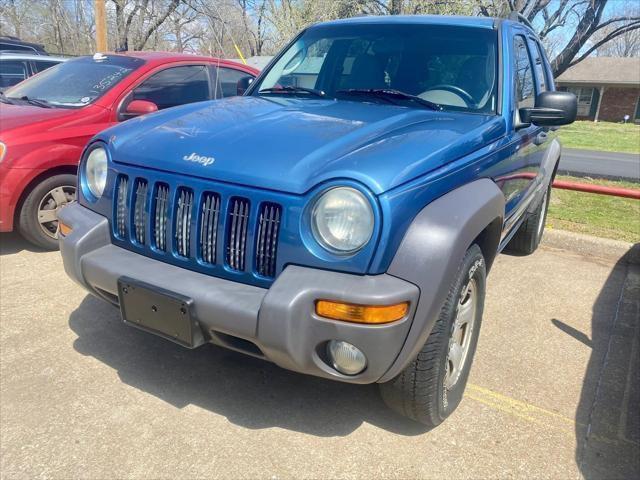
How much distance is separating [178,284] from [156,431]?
0.74m

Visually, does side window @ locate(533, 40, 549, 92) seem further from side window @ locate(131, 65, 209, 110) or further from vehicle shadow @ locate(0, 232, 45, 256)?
vehicle shadow @ locate(0, 232, 45, 256)

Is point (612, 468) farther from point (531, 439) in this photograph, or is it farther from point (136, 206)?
point (136, 206)

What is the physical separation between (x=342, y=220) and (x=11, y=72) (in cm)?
735

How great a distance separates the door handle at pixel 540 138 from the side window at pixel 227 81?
317 centimetres

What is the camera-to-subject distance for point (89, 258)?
249cm

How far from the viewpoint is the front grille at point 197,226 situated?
2.16 meters

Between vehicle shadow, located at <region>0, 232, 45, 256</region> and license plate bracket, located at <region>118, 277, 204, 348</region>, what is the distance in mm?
2756

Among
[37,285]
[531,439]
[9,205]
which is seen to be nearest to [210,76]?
[9,205]

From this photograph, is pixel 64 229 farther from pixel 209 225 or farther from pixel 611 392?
pixel 611 392

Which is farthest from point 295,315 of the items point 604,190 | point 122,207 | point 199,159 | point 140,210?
point 604,190

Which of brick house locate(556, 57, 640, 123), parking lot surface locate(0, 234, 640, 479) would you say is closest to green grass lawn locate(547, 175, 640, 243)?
parking lot surface locate(0, 234, 640, 479)

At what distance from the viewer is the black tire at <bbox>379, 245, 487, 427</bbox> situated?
2.30 m

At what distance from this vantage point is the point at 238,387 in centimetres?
284

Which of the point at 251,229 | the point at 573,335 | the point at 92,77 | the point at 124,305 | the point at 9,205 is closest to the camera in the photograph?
the point at 251,229
